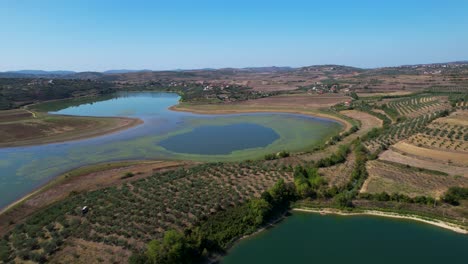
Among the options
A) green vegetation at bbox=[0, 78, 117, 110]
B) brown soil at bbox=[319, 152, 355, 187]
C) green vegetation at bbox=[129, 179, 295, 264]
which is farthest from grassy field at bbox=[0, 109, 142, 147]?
brown soil at bbox=[319, 152, 355, 187]

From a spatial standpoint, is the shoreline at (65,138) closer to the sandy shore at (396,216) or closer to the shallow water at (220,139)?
the shallow water at (220,139)

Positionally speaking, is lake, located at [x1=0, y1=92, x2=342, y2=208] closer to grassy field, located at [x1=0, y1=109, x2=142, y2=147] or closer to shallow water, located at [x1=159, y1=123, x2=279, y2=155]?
shallow water, located at [x1=159, y1=123, x2=279, y2=155]

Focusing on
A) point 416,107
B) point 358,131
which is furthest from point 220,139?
point 416,107

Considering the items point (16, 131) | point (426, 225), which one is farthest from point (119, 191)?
point (16, 131)

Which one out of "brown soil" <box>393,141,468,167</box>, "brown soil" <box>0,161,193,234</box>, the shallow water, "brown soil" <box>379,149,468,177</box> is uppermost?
"brown soil" <box>393,141,468,167</box>

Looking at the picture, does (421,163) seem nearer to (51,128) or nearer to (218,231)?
(218,231)

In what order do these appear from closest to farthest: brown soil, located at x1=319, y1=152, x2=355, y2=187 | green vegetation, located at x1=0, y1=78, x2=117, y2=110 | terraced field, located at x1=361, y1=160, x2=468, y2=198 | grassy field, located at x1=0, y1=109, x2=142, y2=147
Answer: terraced field, located at x1=361, y1=160, x2=468, y2=198 → brown soil, located at x1=319, y1=152, x2=355, y2=187 → grassy field, located at x1=0, y1=109, x2=142, y2=147 → green vegetation, located at x1=0, y1=78, x2=117, y2=110

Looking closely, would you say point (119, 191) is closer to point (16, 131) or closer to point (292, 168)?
point (292, 168)

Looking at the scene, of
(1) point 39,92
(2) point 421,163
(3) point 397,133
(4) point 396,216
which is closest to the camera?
(4) point 396,216
